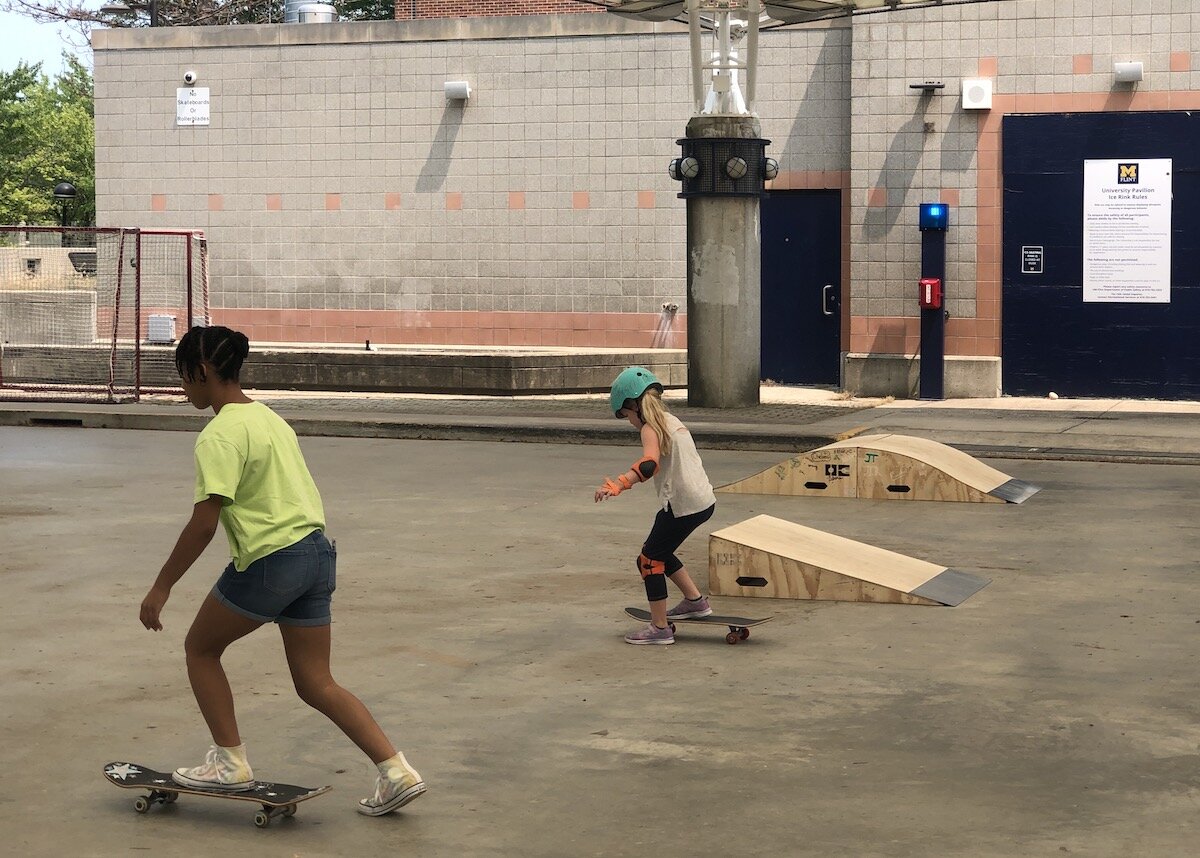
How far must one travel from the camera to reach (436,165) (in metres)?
27.0

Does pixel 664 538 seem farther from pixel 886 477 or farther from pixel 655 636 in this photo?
pixel 886 477

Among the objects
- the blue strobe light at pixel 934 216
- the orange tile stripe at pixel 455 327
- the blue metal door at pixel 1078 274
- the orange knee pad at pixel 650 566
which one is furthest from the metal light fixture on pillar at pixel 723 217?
the orange knee pad at pixel 650 566

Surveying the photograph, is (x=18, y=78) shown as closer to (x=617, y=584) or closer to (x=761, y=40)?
(x=761, y=40)

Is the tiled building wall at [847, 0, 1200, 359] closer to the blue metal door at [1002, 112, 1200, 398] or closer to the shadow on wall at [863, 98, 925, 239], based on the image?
the shadow on wall at [863, 98, 925, 239]

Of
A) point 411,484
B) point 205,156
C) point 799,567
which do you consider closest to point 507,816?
point 799,567

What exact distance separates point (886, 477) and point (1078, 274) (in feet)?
33.0

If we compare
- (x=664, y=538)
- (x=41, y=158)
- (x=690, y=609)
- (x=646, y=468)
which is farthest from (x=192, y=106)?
(x=41, y=158)

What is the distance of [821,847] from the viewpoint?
18.3 ft

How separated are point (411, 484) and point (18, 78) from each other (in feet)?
225

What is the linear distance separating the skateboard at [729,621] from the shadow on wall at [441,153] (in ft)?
61.0

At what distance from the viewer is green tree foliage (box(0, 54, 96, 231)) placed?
229ft

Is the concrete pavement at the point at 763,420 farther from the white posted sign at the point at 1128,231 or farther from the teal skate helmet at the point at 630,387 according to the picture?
the teal skate helmet at the point at 630,387

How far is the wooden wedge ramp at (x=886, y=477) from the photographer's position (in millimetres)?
14250

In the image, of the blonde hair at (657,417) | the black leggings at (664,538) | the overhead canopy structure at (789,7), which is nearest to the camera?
the blonde hair at (657,417)
